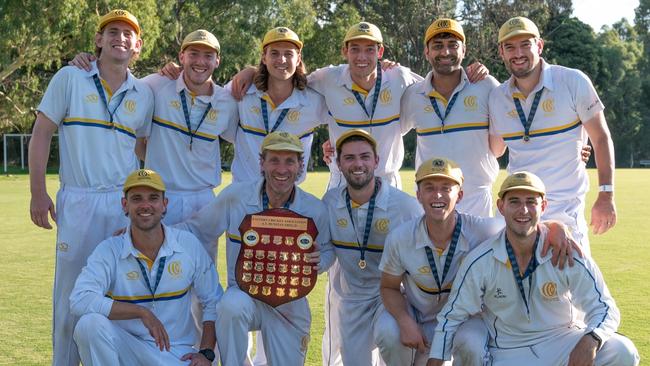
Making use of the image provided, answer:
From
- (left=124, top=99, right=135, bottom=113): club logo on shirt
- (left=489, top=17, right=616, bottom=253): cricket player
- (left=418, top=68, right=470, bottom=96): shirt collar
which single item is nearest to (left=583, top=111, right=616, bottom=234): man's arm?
(left=489, top=17, right=616, bottom=253): cricket player

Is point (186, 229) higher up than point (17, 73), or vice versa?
point (17, 73)

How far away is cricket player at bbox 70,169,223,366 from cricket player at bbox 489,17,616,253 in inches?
115

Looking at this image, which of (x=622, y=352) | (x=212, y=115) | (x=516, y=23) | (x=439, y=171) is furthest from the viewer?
(x=212, y=115)

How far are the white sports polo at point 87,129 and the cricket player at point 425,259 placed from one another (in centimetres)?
237

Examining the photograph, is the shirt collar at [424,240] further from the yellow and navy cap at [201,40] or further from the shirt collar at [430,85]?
the yellow and navy cap at [201,40]

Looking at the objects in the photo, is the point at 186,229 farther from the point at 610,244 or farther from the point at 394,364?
the point at 610,244

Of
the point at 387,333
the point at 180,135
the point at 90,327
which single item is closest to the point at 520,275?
the point at 387,333

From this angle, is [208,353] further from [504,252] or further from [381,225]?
[504,252]

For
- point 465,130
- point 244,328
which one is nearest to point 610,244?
point 465,130

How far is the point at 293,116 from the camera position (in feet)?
24.1

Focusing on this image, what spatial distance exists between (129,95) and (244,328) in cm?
224

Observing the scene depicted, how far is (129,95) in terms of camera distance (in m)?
6.75

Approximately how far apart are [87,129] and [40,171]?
1.72 ft

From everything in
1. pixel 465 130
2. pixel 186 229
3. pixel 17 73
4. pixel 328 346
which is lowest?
pixel 328 346
